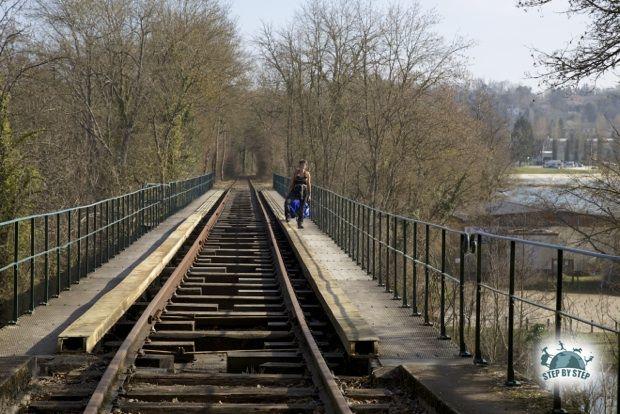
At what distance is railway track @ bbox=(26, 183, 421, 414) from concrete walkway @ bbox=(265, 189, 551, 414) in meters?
0.28

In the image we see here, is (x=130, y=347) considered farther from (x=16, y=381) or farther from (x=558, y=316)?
(x=558, y=316)

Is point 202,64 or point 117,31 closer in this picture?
point 117,31

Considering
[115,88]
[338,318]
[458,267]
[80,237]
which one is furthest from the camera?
[115,88]

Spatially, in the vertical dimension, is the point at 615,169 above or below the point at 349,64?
below

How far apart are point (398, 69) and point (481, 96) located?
31044mm

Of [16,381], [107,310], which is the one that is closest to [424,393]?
[16,381]

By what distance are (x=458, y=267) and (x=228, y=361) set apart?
50.0ft

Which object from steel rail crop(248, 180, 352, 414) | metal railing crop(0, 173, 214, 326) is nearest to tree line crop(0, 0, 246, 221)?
metal railing crop(0, 173, 214, 326)

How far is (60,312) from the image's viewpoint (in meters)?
10.5

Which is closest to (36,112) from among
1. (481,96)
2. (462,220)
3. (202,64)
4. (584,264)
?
(202,64)

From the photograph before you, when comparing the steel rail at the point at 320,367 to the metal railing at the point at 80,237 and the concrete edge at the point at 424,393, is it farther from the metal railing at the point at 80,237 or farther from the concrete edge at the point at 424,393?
the metal railing at the point at 80,237

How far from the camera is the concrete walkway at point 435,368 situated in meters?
6.57

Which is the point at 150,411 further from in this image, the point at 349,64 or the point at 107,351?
the point at 349,64

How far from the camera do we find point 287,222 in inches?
1040
